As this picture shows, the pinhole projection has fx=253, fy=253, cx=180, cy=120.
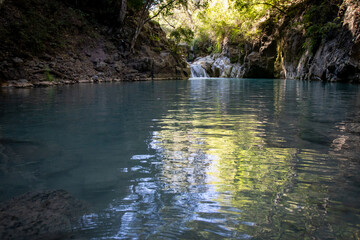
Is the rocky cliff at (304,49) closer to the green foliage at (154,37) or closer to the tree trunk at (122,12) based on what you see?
the green foliage at (154,37)

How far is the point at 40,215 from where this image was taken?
1265 millimetres

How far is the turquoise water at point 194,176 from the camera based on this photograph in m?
1.25

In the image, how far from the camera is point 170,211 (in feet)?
4.52

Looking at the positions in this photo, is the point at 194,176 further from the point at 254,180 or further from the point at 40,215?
the point at 40,215

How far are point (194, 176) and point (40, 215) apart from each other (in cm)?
97

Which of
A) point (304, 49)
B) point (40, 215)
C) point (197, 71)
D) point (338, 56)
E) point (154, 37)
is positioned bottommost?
point (40, 215)

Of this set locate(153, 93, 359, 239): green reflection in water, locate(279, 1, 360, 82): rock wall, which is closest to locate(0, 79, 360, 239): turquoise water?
locate(153, 93, 359, 239): green reflection in water

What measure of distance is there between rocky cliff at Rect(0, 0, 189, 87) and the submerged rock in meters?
10.4

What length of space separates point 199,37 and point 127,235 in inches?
1579

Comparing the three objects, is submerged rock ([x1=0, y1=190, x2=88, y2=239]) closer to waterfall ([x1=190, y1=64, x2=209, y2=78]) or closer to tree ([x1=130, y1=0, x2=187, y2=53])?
tree ([x1=130, y1=0, x2=187, y2=53])

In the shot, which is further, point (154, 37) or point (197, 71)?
point (197, 71)

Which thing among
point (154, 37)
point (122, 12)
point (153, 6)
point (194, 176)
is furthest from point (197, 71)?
point (194, 176)

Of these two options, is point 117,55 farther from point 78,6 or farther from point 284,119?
point 284,119

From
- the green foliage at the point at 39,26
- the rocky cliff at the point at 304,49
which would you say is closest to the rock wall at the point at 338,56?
the rocky cliff at the point at 304,49
